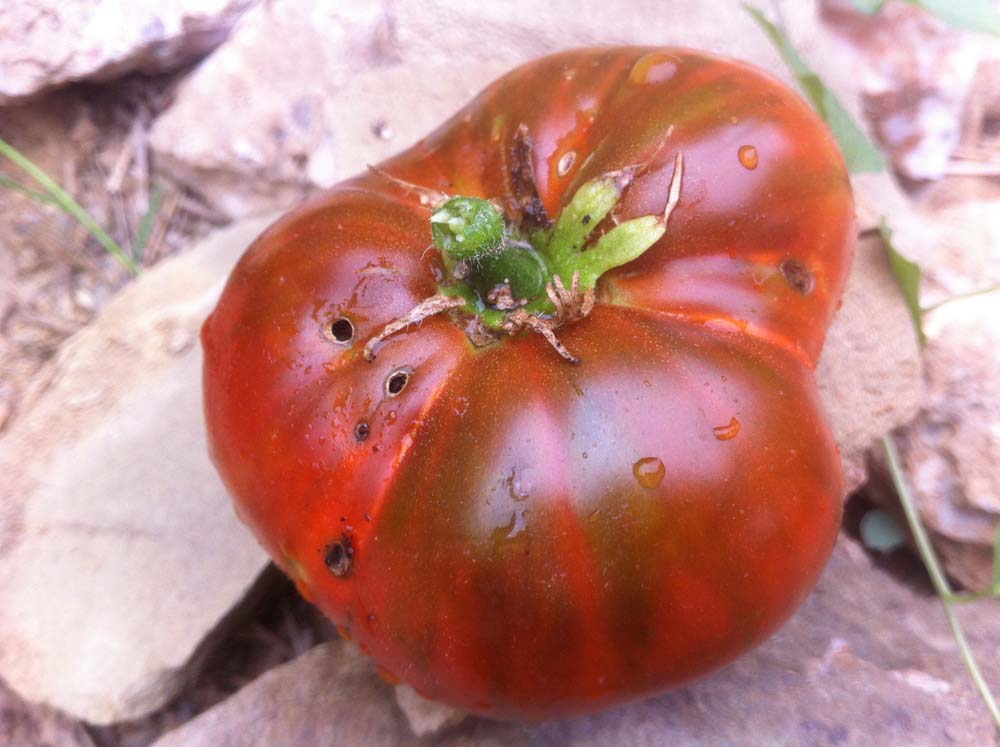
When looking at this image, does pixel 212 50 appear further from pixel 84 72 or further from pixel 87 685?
pixel 87 685

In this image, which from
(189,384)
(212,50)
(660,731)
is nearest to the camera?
(660,731)

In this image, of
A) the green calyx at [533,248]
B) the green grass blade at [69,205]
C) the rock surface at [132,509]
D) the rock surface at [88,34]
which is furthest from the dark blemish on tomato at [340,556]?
the rock surface at [88,34]

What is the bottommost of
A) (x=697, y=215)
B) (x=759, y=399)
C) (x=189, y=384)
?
(x=189, y=384)

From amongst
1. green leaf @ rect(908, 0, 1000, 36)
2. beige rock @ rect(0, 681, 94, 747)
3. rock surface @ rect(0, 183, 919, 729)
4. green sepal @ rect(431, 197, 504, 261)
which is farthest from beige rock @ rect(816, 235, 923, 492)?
beige rock @ rect(0, 681, 94, 747)

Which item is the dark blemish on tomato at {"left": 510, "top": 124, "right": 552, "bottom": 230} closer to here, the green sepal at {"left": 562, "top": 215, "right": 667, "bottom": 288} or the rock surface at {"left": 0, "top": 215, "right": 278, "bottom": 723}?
the green sepal at {"left": 562, "top": 215, "right": 667, "bottom": 288}

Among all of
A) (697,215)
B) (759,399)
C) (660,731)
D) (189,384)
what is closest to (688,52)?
(697,215)

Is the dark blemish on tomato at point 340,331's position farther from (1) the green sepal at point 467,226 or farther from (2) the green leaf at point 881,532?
(2) the green leaf at point 881,532

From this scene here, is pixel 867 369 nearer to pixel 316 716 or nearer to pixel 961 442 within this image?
pixel 961 442

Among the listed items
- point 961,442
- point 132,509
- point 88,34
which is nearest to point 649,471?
point 961,442
